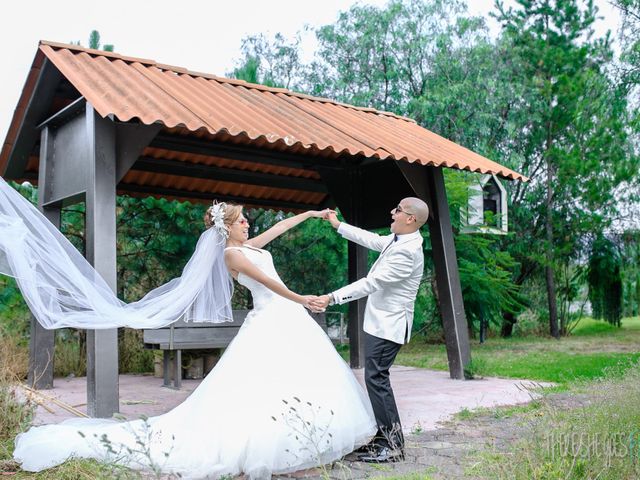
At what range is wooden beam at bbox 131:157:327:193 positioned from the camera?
32.7 feet

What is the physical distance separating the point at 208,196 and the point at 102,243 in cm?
510

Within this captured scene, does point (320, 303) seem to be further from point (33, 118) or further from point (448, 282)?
point (33, 118)

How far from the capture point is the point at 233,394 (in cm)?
511

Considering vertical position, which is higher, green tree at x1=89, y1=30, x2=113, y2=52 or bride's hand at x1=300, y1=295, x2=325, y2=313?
green tree at x1=89, y1=30, x2=113, y2=52

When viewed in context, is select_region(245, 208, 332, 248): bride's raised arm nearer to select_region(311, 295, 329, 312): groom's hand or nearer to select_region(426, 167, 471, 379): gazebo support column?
select_region(311, 295, 329, 312): groom's hand

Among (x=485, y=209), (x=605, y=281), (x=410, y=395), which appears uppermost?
(x=485, y=209)

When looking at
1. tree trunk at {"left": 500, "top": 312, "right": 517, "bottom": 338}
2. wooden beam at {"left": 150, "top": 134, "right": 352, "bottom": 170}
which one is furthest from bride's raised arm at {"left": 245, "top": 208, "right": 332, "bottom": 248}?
tree trunk at {"left": 500, "top": 312, "right": 517, "bottom": 338}

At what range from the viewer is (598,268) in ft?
68.8

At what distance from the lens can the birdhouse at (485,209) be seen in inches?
527

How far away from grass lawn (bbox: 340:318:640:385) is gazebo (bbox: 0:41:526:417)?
1360 millimetres

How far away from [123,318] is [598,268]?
18591mm

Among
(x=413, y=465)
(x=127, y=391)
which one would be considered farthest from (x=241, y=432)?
(x=127, y=391)

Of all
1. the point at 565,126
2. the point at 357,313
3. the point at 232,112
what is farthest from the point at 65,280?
the point at 565,126

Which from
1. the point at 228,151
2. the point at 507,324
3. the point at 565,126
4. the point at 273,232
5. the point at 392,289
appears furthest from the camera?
the point at 507,324
